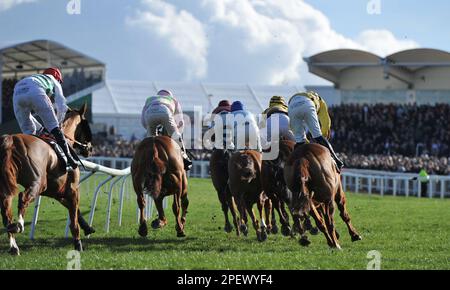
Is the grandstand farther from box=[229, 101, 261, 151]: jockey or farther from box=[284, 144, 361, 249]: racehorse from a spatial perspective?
box=[284, 144, 361, 249]: racehorse

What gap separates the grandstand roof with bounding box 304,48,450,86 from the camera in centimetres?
3588

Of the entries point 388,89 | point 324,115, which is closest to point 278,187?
point 324,115

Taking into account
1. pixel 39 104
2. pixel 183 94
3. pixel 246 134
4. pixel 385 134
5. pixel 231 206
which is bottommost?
pixel 231 206

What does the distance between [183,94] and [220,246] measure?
37.7 metres

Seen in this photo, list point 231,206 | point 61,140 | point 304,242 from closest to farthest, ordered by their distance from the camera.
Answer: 1. point 304,242
2. point 61,140
3. point 231,206

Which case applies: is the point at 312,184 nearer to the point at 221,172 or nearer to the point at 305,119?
the point at 305,119

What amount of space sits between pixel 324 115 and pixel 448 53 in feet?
84.1

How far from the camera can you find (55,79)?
9.74 metres

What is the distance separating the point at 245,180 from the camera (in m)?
10.9

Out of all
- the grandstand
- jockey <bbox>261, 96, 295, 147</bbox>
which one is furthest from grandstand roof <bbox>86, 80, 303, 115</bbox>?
jockey <bbox>261, 96, 295, 147</bbox>

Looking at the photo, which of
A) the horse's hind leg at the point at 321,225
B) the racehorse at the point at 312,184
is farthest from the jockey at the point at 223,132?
the horse's hind leg at the point at 321,225

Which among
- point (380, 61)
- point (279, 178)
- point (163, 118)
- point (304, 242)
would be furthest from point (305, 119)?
point (380, 61)

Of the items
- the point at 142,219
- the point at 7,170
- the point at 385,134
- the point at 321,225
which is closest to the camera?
the point at 7,170
